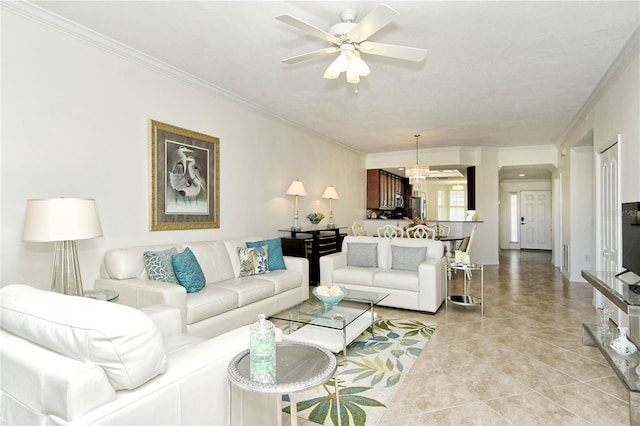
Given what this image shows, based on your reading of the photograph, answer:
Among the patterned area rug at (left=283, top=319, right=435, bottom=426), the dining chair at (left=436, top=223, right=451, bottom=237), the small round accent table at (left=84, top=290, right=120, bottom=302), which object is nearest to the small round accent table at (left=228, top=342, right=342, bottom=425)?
the patterned area rug at (left=283, top=319, right=435, bottom=426)

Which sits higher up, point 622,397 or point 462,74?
point 462,74

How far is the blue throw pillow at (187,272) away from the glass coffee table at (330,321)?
2.82 feet

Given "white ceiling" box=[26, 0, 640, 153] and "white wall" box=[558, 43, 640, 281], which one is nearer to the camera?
"white ceiling" box=[26, 0, 640, 153]

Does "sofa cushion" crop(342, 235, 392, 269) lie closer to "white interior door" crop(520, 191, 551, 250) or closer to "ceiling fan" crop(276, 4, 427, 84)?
"ceiling fan" crop(276, 4, 427, 84)

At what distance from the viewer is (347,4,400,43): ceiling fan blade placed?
82.4 inches

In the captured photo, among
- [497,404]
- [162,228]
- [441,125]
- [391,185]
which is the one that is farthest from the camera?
[391,185]

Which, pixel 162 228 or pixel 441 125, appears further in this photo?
pixel 441 125

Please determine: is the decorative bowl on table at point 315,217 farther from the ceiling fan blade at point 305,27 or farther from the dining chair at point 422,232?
the ceiling fan blade at point 305,27

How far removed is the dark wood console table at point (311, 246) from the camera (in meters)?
5.41

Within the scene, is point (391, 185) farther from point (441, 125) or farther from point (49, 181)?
point (49, 181)

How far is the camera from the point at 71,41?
2975 mm

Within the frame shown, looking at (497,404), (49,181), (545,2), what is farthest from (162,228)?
(545,2)

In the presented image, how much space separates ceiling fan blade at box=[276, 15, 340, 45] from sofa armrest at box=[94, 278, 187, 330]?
7.07ft

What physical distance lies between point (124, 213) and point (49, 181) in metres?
0.70
